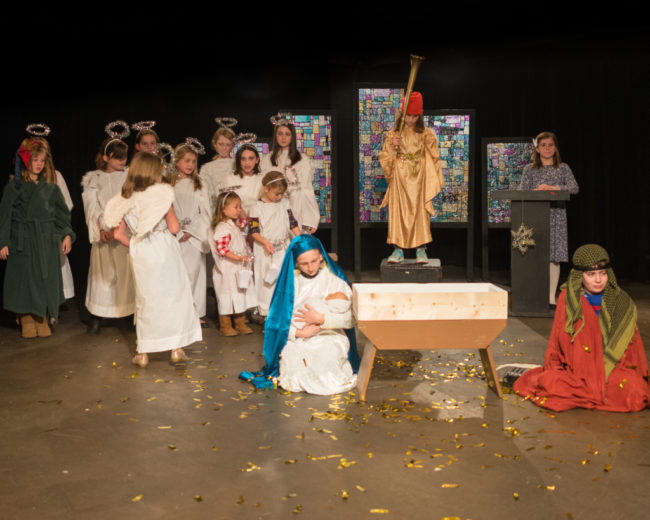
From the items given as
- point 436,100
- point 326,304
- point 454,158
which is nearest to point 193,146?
point 326,304

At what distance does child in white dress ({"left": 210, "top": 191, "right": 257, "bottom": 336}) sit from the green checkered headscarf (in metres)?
2.78

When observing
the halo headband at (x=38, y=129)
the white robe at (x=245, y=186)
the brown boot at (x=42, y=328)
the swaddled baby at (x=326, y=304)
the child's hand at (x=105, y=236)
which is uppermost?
the halo headband at (x=38, y=129)

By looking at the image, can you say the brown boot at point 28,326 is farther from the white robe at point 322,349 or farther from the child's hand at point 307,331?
the child's hand at point 307,331

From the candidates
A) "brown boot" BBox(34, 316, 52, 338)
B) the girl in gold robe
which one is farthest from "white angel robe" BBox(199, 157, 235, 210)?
"brown boot" BBox(34, 316, 52, 338)

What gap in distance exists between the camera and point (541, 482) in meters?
3.09

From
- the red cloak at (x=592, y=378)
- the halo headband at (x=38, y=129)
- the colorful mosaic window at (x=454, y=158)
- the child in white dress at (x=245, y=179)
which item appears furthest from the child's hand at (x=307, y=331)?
the colorful mosaic window at (x=454, y=158)

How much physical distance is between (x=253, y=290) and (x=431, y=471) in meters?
3.26

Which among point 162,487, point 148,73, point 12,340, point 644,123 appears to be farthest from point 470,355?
point 148,73

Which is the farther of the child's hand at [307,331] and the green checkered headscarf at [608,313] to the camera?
the child's hand at [307,331]

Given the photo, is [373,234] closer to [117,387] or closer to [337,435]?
[117,387]

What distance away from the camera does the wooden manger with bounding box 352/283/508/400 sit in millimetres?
3949

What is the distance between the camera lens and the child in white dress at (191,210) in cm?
627

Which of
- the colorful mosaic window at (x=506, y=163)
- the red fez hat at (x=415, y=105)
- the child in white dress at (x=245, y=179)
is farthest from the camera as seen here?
the colorful mosaic window at (x=506, y=163)

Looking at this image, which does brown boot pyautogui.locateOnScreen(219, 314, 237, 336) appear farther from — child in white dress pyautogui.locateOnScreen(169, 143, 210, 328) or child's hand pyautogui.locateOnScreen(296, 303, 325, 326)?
child's hand pyautogui.locateOnScreen(296, 303, 325, 326)
